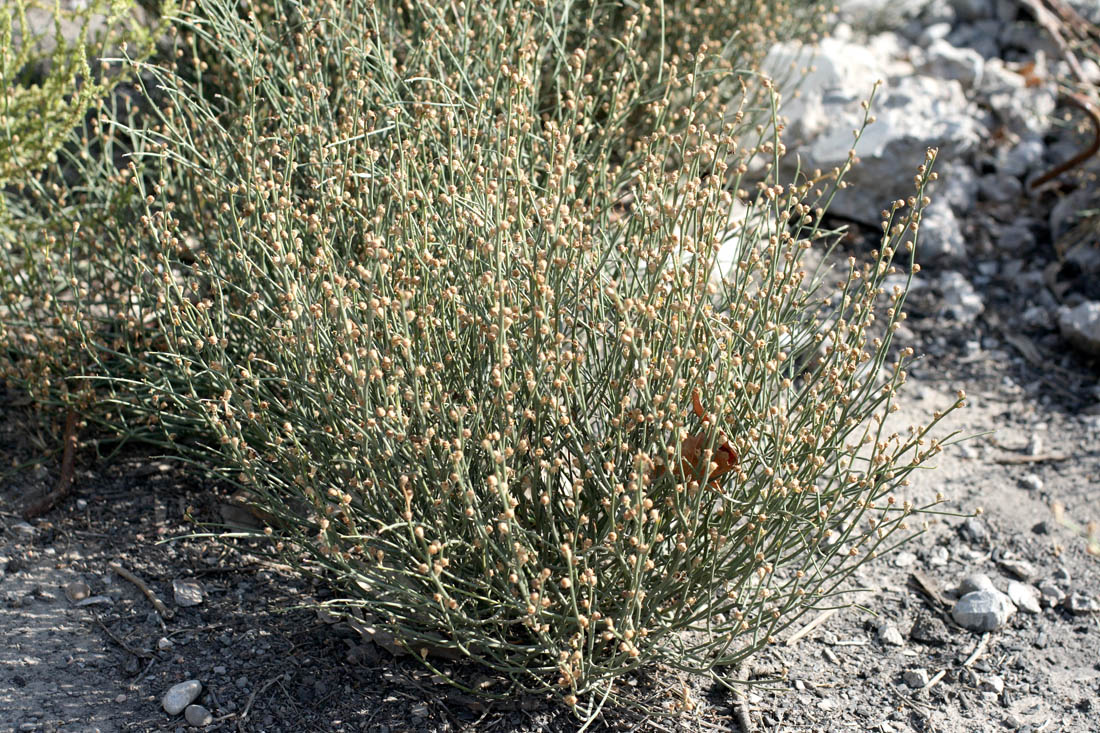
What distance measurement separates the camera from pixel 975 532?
10.2 feet

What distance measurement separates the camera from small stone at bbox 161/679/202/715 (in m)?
2.32

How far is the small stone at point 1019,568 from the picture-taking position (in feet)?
9.67

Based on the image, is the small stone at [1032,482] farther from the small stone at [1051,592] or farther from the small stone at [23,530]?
the small stone at [23,530]

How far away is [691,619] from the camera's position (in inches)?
87.2

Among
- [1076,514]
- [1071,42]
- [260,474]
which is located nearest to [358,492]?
[260,474]

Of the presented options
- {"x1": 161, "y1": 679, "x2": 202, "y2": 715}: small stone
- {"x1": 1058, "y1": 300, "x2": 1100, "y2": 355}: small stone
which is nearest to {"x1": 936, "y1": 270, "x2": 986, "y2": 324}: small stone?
{"x1": 1058, "y1": 300, "x2": 1100, "y2": 355}: small stone

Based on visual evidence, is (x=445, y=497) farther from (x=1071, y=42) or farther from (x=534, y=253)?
(x=1071, y=42)

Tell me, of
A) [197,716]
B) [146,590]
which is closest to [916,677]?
[197,716]

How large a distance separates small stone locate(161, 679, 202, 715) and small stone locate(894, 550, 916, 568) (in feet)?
6.30

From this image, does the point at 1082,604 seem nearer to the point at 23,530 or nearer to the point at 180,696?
the point at 180,696

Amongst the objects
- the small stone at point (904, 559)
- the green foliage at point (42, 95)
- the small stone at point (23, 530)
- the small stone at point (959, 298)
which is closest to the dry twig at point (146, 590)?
the small stone at point (23, 530)

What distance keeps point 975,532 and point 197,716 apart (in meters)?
2.24

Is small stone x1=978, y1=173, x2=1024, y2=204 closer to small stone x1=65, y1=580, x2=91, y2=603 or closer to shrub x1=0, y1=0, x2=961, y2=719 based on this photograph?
shrub x1=0, y1=0, x2=961, y2=719

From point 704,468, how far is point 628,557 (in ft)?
0.79
